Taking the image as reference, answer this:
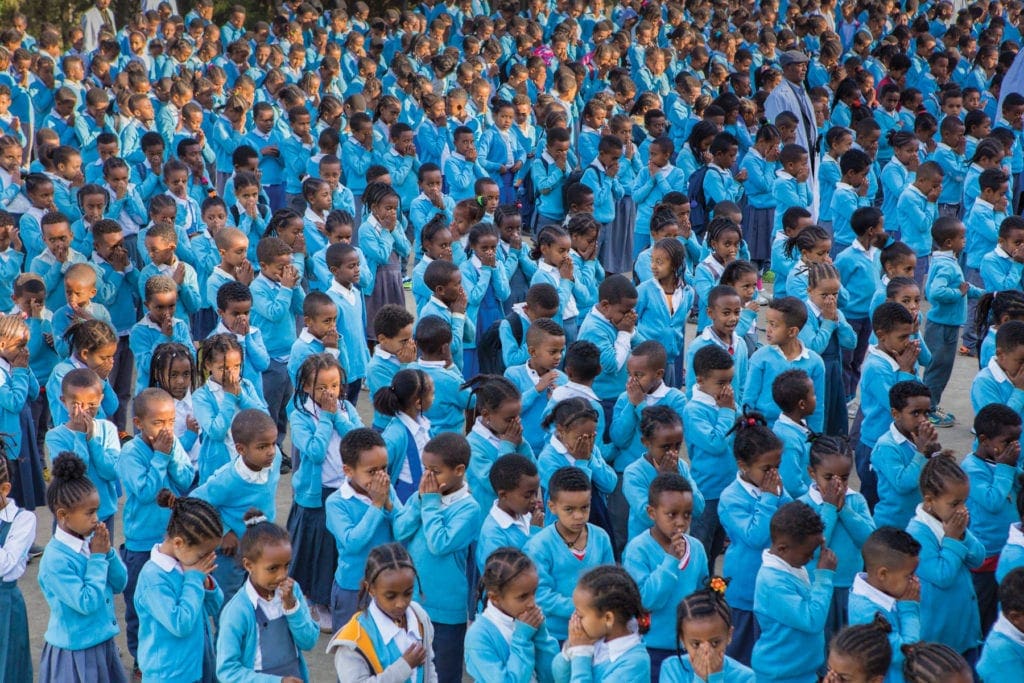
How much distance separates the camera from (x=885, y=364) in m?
6.04

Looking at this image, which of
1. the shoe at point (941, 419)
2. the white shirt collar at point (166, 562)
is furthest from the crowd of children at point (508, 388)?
the shoe at point (941, 419)

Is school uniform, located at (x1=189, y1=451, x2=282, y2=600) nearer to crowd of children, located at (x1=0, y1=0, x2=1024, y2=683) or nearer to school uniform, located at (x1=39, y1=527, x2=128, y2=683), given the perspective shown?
crowd of children, located at (x1=0, y1=0, x2=1024, y2=683)

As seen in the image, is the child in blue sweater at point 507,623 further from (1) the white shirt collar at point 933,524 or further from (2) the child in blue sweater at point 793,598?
(1) the white shirt collar at point 933,524

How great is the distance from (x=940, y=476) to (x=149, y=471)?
9.39ft

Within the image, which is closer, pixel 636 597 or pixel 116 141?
pixel 636 597

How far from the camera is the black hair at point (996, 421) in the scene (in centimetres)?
517

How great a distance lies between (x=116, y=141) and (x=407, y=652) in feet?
22.3

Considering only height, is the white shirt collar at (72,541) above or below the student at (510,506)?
below

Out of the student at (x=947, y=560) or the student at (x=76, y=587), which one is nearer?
the student at (x=76, y=587)

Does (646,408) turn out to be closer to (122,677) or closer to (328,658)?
(328,658)

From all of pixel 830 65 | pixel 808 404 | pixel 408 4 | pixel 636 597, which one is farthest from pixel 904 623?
pixel 408 4

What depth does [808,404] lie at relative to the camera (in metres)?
5.41

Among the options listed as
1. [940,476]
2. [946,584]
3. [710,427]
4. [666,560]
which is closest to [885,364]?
[710,427]

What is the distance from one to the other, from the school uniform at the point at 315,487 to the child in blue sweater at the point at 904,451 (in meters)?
2.13
